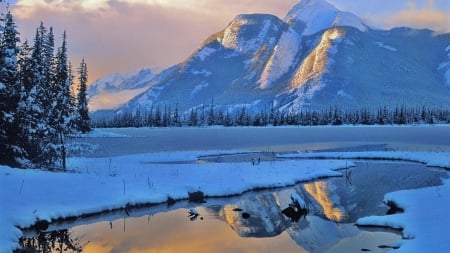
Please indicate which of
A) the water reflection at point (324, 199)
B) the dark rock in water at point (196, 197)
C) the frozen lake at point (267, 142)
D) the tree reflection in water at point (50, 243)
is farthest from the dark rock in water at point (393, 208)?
the frozen lake at point (267, 142)

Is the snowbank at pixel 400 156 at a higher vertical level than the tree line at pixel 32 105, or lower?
lower

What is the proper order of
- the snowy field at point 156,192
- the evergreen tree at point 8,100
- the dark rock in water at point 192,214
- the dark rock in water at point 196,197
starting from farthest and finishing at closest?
the evergreen tree at point 8,100 < the dark rock in water at point 196,197 < the dark rock in water at point 192,214 < the snowy field at point 156,192

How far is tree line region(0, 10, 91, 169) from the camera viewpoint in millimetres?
33375

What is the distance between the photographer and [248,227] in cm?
2412

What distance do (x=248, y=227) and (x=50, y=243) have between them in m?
9.20

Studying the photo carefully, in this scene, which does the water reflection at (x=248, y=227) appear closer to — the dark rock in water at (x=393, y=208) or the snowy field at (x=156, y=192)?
the dark rock in water at (x=393, y=208)

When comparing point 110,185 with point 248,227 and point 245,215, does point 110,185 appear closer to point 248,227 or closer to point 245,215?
point 245,215

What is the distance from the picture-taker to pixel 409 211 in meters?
25.4

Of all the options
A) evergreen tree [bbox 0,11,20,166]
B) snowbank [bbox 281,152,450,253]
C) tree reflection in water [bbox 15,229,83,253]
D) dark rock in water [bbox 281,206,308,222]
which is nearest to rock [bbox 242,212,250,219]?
dark rock in water [bbox 281,206,308,222]

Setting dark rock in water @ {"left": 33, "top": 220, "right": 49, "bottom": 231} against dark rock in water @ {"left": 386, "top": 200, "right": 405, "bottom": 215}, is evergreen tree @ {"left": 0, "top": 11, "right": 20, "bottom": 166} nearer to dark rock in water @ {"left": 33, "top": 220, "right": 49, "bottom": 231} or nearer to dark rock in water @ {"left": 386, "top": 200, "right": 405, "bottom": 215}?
dark rock in water @ {"left": 33, "top": 220, "right": 49, "bottom": 231}

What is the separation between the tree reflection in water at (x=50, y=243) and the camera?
19469 mm

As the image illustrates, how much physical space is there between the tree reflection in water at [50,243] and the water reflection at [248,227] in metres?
0.21

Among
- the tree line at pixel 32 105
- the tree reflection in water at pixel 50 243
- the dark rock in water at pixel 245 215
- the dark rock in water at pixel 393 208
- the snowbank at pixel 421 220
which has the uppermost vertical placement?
the tree line at pixel 32 105

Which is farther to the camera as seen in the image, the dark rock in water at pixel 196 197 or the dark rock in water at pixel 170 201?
the dark rock in water at pixel 196 197
